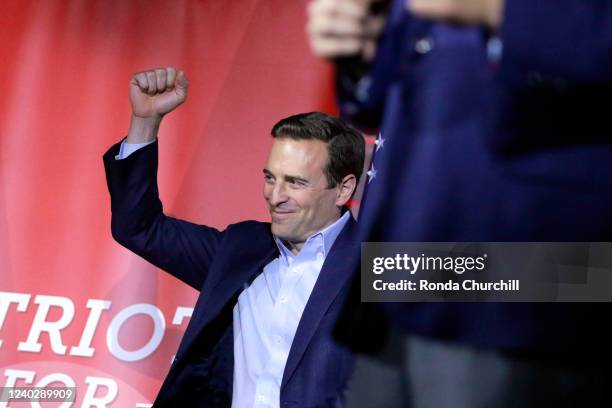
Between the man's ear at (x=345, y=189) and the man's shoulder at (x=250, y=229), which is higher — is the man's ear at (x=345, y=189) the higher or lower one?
the higher one

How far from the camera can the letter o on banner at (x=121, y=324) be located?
2785 mm

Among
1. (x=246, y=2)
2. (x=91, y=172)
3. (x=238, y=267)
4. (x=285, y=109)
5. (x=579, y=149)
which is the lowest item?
(x=579, y=149)

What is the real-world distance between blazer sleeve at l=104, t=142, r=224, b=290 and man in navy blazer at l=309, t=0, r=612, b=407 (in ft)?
4.83

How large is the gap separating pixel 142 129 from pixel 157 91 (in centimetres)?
11

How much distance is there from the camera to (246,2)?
2.90m

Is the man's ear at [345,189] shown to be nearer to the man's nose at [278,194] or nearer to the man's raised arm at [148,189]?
the man's nose at [278,194]

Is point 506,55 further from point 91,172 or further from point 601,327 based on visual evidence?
point 91,172

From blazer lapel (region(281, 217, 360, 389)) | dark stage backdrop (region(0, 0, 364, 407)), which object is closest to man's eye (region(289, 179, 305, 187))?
blazer lapel (region(281, 217, 360, 389))

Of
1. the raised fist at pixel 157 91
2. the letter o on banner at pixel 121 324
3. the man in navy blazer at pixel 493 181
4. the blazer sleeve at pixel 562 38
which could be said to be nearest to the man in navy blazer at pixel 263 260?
the raised fist at pixel 157 91

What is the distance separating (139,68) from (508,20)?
2.30 meters

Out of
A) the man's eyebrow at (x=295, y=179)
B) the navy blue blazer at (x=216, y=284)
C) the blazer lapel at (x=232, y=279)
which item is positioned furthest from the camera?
the man's eyebrow at (x=295, y=179)

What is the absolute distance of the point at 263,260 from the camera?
2.27 m

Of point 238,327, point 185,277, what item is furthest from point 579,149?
point 185,277

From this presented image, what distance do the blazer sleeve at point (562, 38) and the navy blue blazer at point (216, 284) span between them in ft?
4.02
